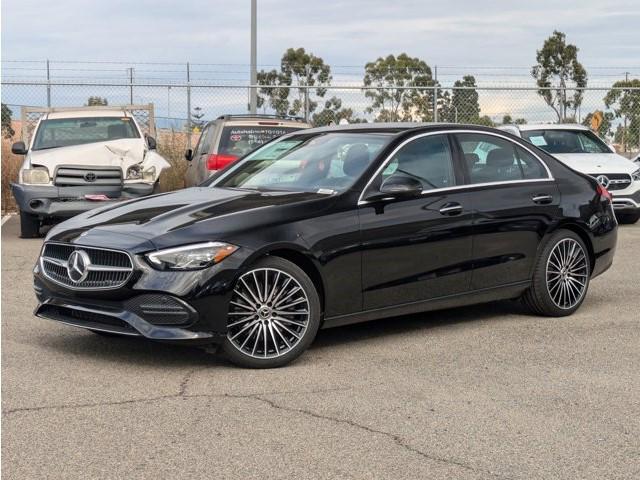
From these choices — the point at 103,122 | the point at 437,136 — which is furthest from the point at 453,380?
the point at 103,122

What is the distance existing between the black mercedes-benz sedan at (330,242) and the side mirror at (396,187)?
0.03ft

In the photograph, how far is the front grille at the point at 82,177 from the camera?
47.1 feet

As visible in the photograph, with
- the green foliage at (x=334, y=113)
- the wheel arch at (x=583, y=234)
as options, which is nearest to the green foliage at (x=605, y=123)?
the green foliage at (x=334, y=113)

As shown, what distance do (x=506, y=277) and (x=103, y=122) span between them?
9.47 meters

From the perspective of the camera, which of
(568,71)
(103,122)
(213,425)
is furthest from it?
(568,71)

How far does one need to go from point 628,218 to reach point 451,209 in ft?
35.9

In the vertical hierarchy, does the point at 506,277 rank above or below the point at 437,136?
below

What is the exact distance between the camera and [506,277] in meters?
7.90

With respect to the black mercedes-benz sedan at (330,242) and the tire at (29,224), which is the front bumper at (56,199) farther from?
the black mercedes-benz sedan at (330,242)

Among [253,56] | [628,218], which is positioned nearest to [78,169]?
[253,56]

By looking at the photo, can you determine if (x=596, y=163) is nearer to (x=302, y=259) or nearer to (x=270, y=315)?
(x=302, y=259)

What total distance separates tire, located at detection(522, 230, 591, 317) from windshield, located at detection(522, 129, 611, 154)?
904 centimetres

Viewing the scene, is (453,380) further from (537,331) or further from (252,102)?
(252,102)

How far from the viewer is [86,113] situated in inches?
631
